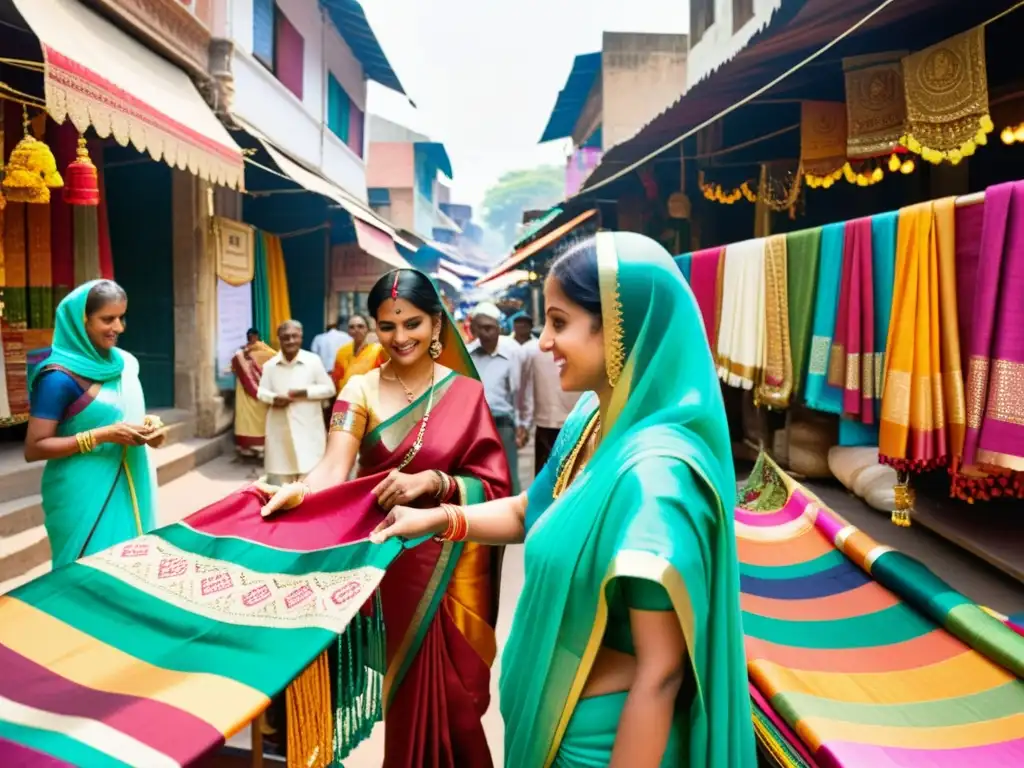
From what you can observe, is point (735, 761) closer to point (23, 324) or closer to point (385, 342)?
point (385, 342)

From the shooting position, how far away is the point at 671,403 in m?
1.39

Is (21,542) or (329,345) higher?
(329,345)

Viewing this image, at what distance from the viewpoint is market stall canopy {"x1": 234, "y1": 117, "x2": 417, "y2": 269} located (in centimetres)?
794

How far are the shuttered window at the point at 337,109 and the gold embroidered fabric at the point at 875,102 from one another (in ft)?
37.2

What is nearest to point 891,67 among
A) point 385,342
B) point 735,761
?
point 385,342

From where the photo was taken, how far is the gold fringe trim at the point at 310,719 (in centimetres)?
205

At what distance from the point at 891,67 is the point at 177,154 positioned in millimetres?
4539

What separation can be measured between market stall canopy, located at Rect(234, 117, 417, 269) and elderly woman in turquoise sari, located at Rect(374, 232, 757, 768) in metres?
5.98

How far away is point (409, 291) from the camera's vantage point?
2586 mm

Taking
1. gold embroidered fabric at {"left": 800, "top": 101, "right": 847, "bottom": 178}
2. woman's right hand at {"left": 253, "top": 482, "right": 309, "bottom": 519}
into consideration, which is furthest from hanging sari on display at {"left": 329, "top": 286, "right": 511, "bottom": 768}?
gold embroidered fabric at {"left": 800, "top": 101, "right": 847, "bottom": 178}

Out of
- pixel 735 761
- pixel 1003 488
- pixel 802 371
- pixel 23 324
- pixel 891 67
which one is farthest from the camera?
pixel 23 324

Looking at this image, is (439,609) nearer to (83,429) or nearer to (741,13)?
(83,429)

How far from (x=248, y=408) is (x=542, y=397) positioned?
3752 millimetres

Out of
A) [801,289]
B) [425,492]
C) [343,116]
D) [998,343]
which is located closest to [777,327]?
[801,289]
